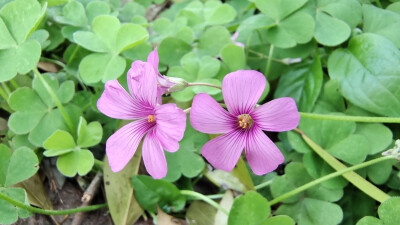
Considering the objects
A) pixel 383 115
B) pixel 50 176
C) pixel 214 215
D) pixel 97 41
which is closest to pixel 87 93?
pixel 97 41

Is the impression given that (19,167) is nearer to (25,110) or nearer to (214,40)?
(25,110)

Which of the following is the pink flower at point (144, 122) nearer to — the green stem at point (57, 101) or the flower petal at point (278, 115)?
the flower petal at point (278, 115)

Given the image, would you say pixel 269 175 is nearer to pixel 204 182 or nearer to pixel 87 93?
pixel 204 182

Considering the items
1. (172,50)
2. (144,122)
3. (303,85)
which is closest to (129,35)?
(172,50)

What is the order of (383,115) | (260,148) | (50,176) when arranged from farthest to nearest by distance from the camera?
(50,176), (383,115), (260,148)

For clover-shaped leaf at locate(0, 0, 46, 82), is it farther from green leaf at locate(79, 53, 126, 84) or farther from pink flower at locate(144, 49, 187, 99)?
pink flower at locate(144, 49, 187, 99)

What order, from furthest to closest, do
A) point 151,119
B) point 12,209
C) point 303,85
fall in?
point 303,85
point 12,209
point 151,119
